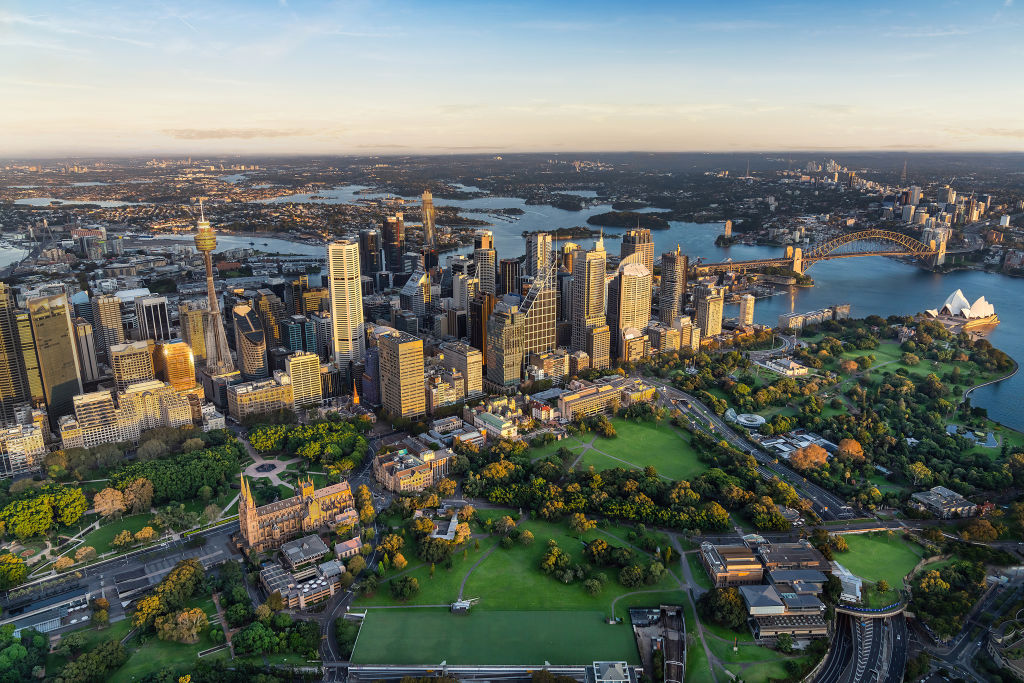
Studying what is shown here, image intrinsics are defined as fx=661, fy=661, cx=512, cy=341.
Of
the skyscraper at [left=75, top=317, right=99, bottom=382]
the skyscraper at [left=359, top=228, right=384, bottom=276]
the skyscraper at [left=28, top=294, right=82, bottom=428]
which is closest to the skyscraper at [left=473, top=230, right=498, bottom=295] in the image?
the skyscraper at [left=359, top=228, right=384, bottom=276]

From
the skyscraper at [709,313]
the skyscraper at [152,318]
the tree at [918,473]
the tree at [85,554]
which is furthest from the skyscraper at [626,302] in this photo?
the tree at [85,554]

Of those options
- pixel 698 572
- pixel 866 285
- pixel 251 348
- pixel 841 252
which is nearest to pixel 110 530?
pixel 251 348

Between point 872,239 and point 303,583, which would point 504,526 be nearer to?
point 303,583

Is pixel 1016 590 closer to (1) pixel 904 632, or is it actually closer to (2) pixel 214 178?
(1) pixel 904 632

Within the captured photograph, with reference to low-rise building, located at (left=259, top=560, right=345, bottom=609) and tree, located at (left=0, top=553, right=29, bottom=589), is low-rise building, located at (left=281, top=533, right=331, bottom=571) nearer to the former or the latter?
low-rise building, located at (left=259, top=560, right=345, bottom=609)

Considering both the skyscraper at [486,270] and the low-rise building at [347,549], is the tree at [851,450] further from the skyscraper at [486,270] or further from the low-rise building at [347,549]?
the skyscraper at [486,270]

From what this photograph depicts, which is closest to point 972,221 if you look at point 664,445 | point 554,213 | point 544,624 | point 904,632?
point 554,213
